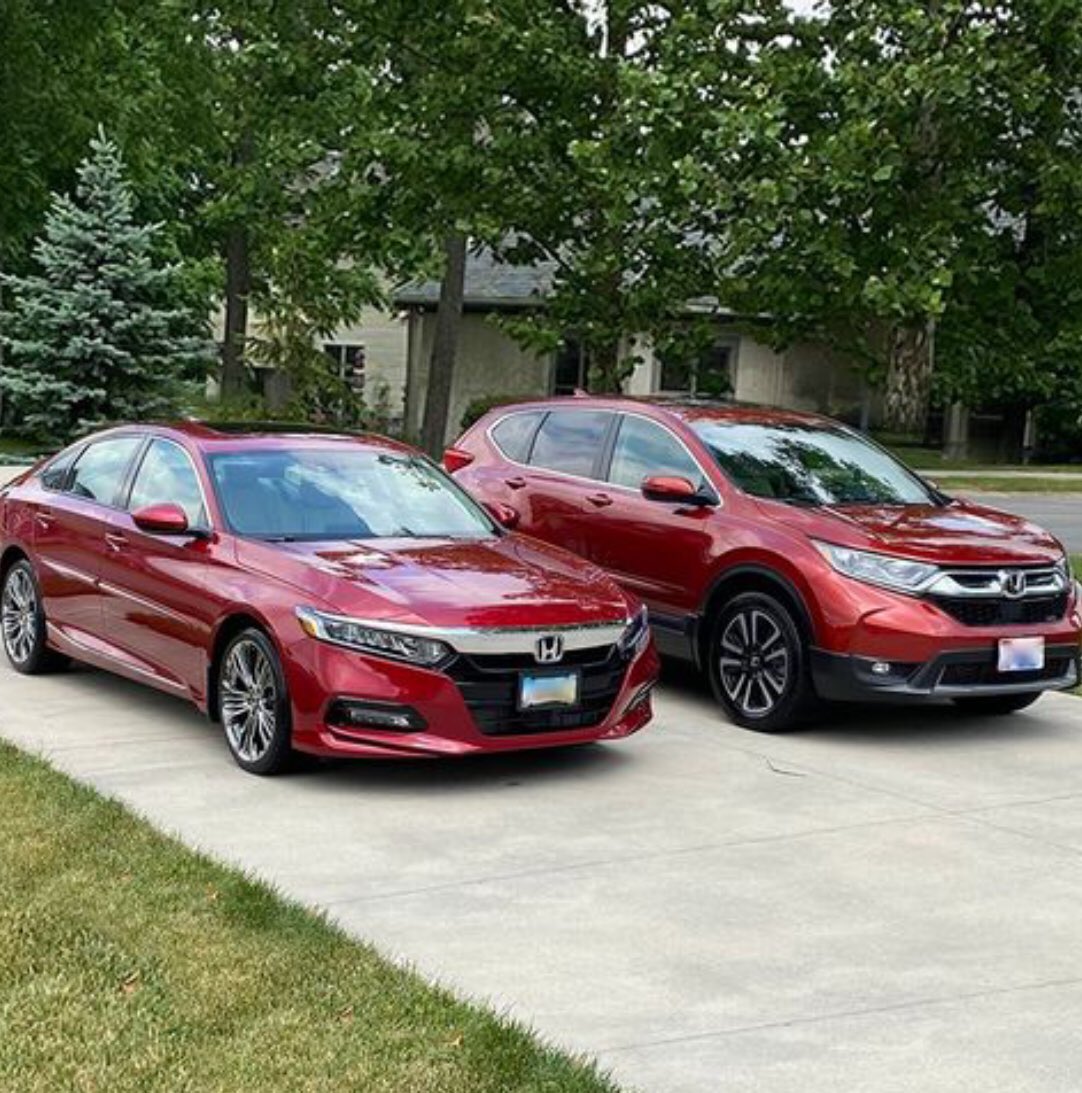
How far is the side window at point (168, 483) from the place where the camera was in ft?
25.6

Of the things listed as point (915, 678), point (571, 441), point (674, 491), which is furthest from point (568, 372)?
point (915, 678)

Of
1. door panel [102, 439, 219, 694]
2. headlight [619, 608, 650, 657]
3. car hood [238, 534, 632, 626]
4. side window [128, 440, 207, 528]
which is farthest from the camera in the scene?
side window [128, 440, 207, 528]

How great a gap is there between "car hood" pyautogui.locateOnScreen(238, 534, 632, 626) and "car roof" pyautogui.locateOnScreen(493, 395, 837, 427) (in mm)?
2101

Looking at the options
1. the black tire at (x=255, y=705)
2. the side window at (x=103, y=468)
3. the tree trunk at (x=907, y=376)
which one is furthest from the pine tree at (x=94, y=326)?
the black tire at (x=255, y=705)

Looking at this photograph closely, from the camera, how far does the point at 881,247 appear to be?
59.4 ft

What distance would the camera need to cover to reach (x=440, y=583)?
6945 mm

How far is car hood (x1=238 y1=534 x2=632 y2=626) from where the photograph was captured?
6.71 metres

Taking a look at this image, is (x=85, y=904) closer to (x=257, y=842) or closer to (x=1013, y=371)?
(x=257, y=842)

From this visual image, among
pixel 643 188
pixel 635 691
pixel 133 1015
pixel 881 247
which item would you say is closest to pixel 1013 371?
pixel 881 247

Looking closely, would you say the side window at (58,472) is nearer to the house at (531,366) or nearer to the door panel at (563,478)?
the door panel at (563,478)

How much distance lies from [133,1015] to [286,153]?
17629 millimetres

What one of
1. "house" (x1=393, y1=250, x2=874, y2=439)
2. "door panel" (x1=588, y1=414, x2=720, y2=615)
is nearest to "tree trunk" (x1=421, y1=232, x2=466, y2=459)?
"house" (x1=393, y1=250, x2=874, y2=439)

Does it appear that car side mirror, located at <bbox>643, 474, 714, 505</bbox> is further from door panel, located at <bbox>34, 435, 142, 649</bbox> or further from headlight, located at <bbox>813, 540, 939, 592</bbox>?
door panel, located at <bbox>34, 435, 142, 649</bbox>

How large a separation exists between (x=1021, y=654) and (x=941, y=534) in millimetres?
737
